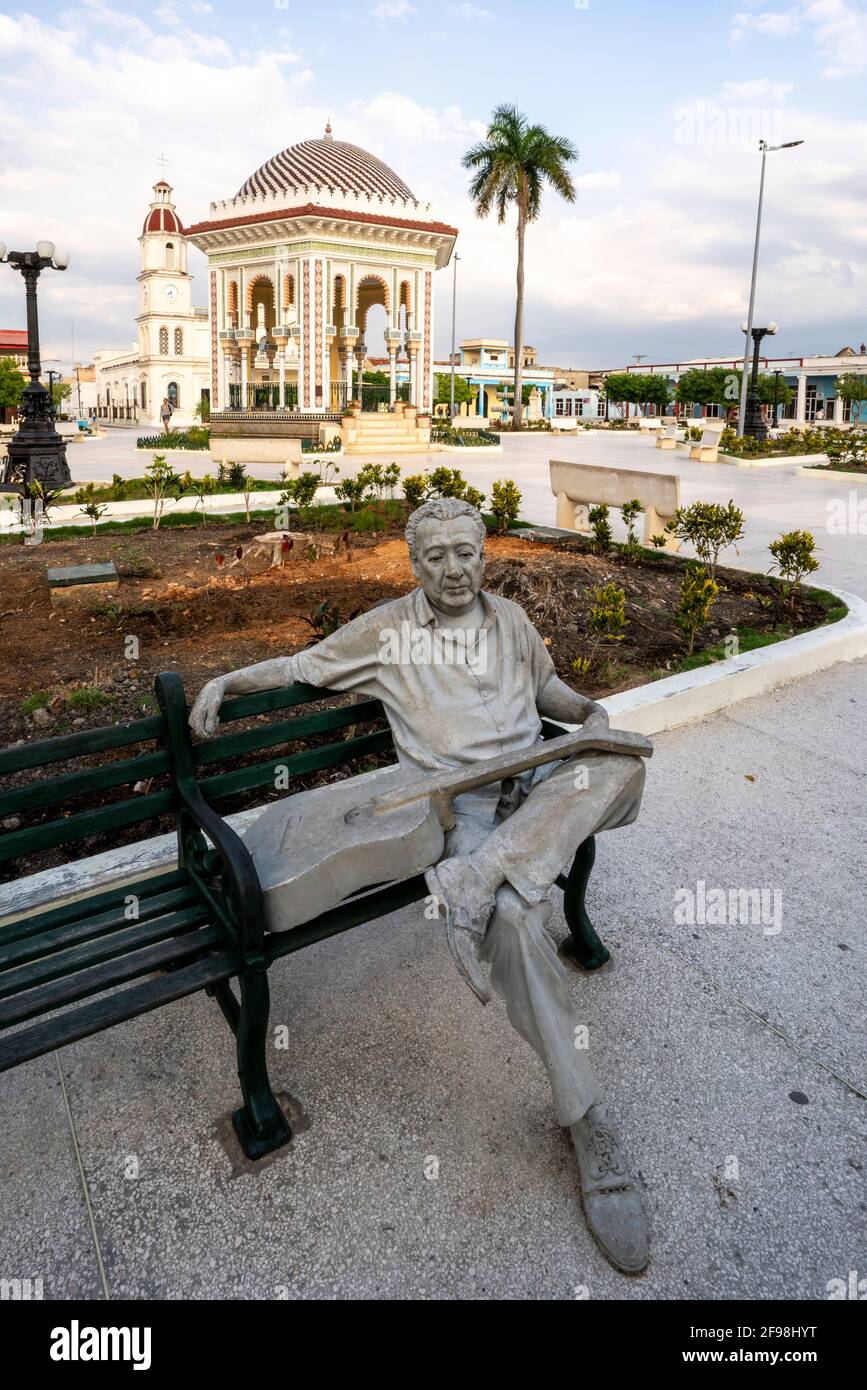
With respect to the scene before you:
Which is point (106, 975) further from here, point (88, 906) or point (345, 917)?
point (345, 917)

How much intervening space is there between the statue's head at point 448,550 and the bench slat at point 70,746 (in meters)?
0.86

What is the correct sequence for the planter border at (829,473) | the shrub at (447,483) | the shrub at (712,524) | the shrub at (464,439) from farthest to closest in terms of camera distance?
1. the shrub at (464,439)
2. the planter border at (829,473)
3. the shrub at (447,483)
4. the shrub at (712,524)

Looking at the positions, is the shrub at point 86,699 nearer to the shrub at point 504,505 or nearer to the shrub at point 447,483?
the shrub at point 447,483

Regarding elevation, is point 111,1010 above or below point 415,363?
below

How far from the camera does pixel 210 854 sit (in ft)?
7.83

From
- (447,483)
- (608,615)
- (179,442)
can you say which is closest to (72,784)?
(608,615)

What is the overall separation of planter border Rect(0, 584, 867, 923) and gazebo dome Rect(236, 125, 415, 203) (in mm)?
33604

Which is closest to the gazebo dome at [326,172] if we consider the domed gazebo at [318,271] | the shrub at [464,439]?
A: the domed gazebo at [318,271]

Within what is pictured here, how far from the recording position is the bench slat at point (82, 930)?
2.14m

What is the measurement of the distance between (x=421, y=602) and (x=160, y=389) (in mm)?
65520

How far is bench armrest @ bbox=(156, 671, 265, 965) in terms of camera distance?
206cm

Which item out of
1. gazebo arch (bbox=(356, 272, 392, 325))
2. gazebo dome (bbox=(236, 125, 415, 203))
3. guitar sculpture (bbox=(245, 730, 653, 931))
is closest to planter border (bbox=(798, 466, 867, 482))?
guitar sculpture (bbox=(245, 730, 653, 931))

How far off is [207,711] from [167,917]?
0.56 meters

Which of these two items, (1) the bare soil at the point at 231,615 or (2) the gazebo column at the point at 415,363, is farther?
(2) the gazebo column at the point at 415,363
